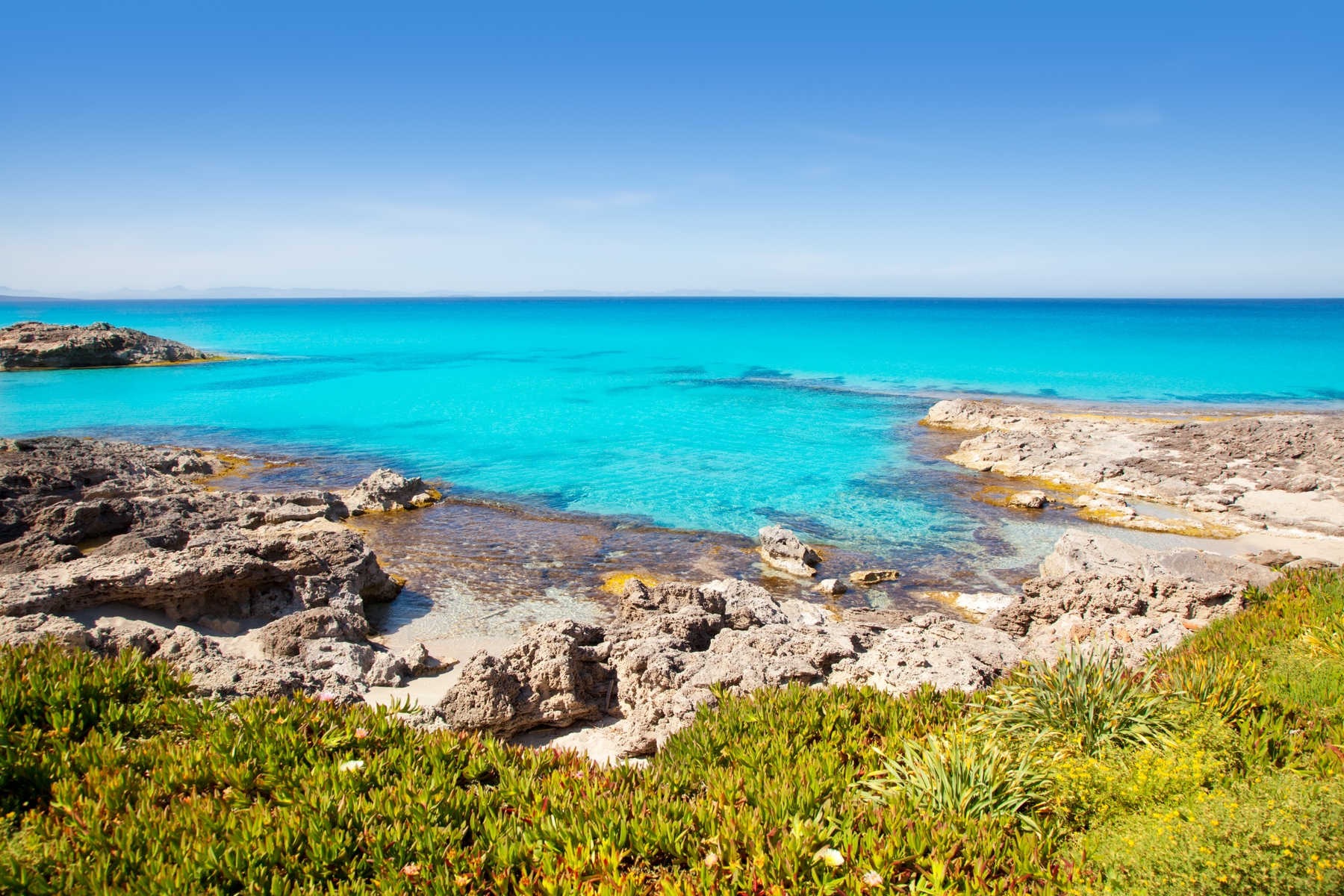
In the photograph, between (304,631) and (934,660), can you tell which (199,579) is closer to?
(304,631)

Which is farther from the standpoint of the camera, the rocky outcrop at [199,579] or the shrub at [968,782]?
the rocky outcrop at [199,579]

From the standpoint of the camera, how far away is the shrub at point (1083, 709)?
239 inches

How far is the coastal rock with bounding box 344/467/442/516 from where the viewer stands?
795 inches

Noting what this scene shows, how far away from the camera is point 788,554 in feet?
52.8

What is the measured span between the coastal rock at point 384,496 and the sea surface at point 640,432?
2.35ft

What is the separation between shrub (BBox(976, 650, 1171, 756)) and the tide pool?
1066cm

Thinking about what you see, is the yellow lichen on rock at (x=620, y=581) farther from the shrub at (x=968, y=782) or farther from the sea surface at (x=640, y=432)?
the shrub at (x=968, y=782)

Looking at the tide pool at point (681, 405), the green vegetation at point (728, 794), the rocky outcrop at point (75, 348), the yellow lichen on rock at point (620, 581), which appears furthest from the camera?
the rocky outcrop at point (75, 348)

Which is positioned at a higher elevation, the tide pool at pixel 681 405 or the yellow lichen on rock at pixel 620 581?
the tide pool at pixel 681 405

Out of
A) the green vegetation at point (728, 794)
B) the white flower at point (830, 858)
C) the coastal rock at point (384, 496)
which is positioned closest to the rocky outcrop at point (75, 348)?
the coastal rock at point (384, 496)

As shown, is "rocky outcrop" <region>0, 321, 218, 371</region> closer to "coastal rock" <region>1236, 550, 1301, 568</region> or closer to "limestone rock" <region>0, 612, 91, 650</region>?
"limestone rock" <region>0, 612, 91, 650</region>

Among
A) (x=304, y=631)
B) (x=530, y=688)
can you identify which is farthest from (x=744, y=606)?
(x=304, y=631)

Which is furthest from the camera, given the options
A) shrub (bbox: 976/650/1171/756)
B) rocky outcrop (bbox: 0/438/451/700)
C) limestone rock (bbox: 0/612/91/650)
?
rocky outcrop (bbox: 0/438/451/700)

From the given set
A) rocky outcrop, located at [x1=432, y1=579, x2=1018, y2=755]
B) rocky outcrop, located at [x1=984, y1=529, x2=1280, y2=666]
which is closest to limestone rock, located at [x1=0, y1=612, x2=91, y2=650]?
rocky outcrop, located at [x1=432, y1=579, x2=1018, y2=755]
